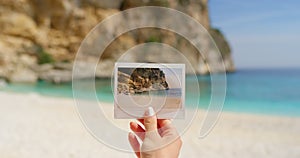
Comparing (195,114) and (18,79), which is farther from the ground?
(18,79)

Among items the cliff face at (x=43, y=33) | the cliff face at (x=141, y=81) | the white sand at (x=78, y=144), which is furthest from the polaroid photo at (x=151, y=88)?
the cliff face at (x=43, y=33)

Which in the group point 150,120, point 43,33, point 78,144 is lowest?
point 78,144

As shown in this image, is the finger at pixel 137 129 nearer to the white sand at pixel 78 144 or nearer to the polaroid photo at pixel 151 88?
the polaroid photo at pixel 151 88

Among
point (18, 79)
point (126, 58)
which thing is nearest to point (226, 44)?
point (18, 79)

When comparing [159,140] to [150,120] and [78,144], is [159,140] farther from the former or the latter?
[78,144]

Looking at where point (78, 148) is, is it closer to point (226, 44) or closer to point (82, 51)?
point (82, 51)

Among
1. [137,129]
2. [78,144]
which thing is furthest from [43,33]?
[137,129]
